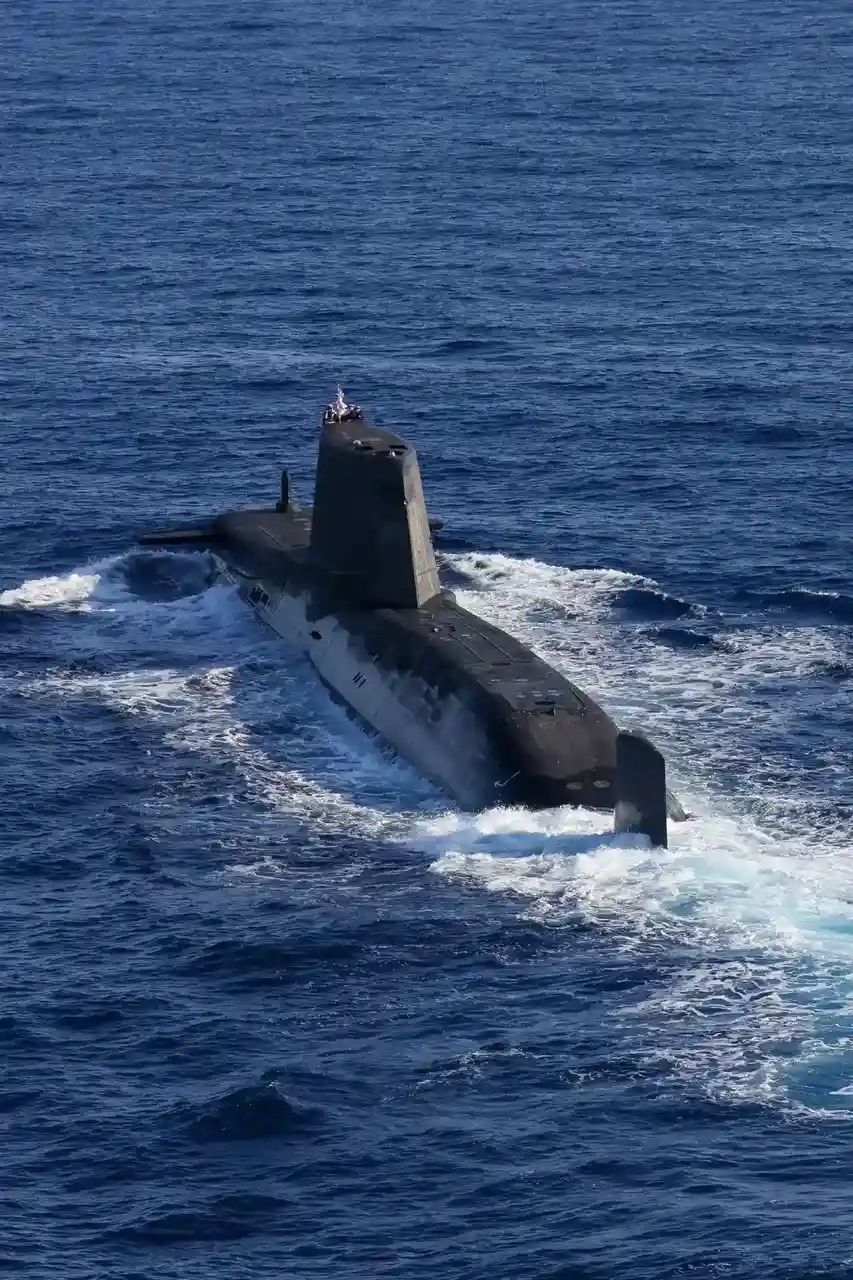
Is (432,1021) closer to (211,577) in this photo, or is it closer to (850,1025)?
(850,1025)

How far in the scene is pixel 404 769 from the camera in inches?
2943

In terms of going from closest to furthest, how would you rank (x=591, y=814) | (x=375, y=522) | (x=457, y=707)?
(x=591, y=814) → (x=457, y=707) → (x=375, y=522)

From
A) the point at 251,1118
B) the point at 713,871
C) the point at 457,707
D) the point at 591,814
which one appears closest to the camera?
the point at 251,1118

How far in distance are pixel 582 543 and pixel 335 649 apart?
55.3 feet

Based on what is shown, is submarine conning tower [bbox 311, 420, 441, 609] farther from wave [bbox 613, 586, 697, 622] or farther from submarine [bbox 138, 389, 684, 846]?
wave [bbox 613, 586, 697, 622]

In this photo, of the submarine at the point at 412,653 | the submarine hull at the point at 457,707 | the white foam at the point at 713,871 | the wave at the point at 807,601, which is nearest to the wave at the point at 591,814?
the white foam at the point at 713,871

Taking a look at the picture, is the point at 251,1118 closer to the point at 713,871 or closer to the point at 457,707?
the point at 713,871

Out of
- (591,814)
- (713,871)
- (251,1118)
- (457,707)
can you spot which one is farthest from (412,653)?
(251,1118)

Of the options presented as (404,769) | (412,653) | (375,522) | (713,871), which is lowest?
(713,871)

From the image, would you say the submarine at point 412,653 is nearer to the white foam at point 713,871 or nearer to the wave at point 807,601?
the white foam at point 713,871

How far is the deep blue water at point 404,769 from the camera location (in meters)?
51.6

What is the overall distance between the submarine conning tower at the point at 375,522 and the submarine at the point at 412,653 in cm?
5

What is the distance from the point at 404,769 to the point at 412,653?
4.64 metres

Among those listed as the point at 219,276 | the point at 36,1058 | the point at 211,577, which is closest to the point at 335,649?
the point at 211,577
